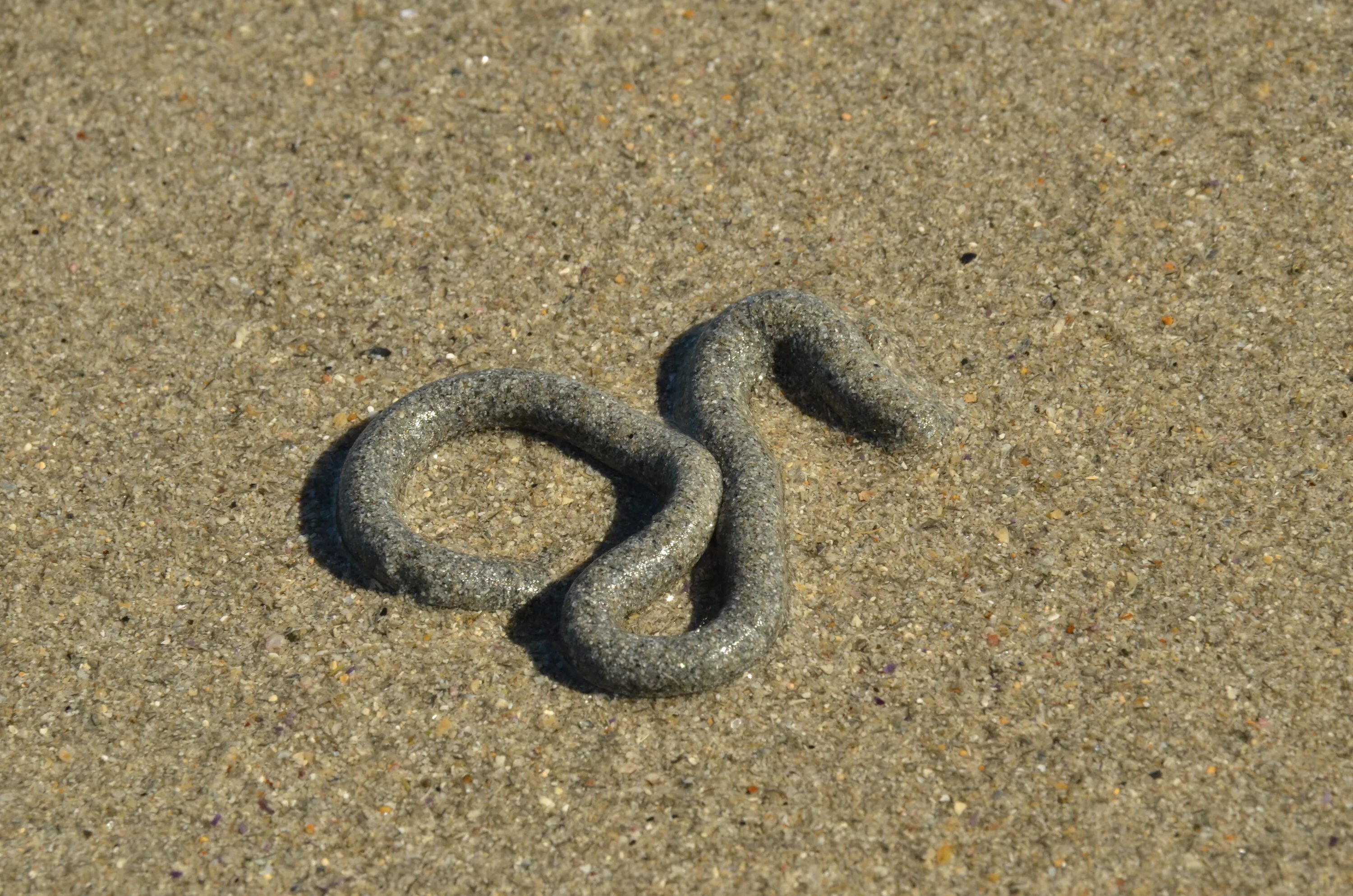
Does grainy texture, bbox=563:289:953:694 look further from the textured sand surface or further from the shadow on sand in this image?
the textured sand surface

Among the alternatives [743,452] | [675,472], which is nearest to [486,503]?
[675,472]

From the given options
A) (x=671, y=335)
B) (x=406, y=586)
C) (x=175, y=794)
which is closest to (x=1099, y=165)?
(x=671, y=335)

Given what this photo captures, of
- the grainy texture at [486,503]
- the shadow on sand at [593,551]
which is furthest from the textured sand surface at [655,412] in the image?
the grainy texture at [486,503]

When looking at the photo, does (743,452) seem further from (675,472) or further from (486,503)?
(486,503)

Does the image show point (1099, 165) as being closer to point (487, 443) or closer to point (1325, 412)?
point (1325, 412)

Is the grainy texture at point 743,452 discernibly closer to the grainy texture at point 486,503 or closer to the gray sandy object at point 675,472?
the gray sandy object at point 675,472

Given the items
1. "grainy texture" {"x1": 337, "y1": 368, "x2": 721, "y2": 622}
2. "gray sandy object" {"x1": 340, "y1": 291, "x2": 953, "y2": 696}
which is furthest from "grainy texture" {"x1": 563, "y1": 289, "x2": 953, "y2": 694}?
"grainy texture" {"x1": 337, "y1": 368, "x2": 721, "y2": 622}

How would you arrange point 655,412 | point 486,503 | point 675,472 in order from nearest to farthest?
point 675,472, point 486,503, point 655,412
